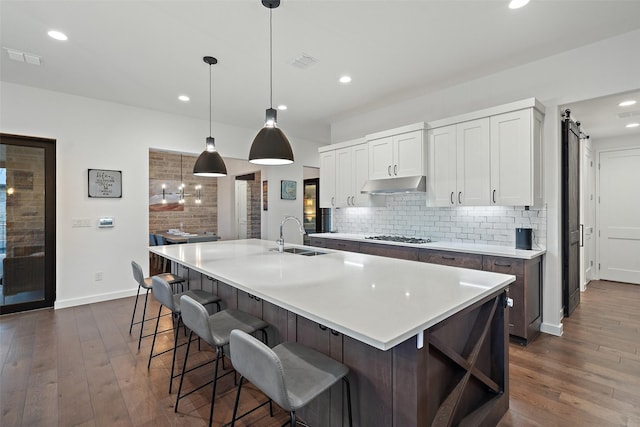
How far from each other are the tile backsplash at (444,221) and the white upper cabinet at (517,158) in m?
0.31

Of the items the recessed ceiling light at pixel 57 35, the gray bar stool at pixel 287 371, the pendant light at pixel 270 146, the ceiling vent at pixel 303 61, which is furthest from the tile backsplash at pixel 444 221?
the recessed ceiling light at pixel 57 35

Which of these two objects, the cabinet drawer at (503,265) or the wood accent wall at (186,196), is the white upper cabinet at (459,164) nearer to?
the cabinet drawer at (503,265)

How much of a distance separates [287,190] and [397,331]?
565 centimetres

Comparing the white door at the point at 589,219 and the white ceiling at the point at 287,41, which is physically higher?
the white ceiling at the point at 287,41

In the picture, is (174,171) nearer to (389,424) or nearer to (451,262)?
(451,262)

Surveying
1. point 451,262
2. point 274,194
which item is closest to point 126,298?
point 274,194

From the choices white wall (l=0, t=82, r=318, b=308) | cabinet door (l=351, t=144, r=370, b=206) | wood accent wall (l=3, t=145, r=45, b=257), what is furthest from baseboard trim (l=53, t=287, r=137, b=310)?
cabinet door (l=351, t=144, r=370, b=206)

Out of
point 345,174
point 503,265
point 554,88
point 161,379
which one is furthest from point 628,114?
point 161,379

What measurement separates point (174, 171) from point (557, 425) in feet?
27.1

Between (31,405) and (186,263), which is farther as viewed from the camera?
(186,263)

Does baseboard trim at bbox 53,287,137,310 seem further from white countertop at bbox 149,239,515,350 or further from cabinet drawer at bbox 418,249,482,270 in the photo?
cabinet drawer at bbox 418,249,482,270

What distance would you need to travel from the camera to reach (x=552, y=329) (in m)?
3.23

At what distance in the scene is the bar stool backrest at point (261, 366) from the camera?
1.21 metres

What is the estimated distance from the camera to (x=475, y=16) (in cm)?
252
